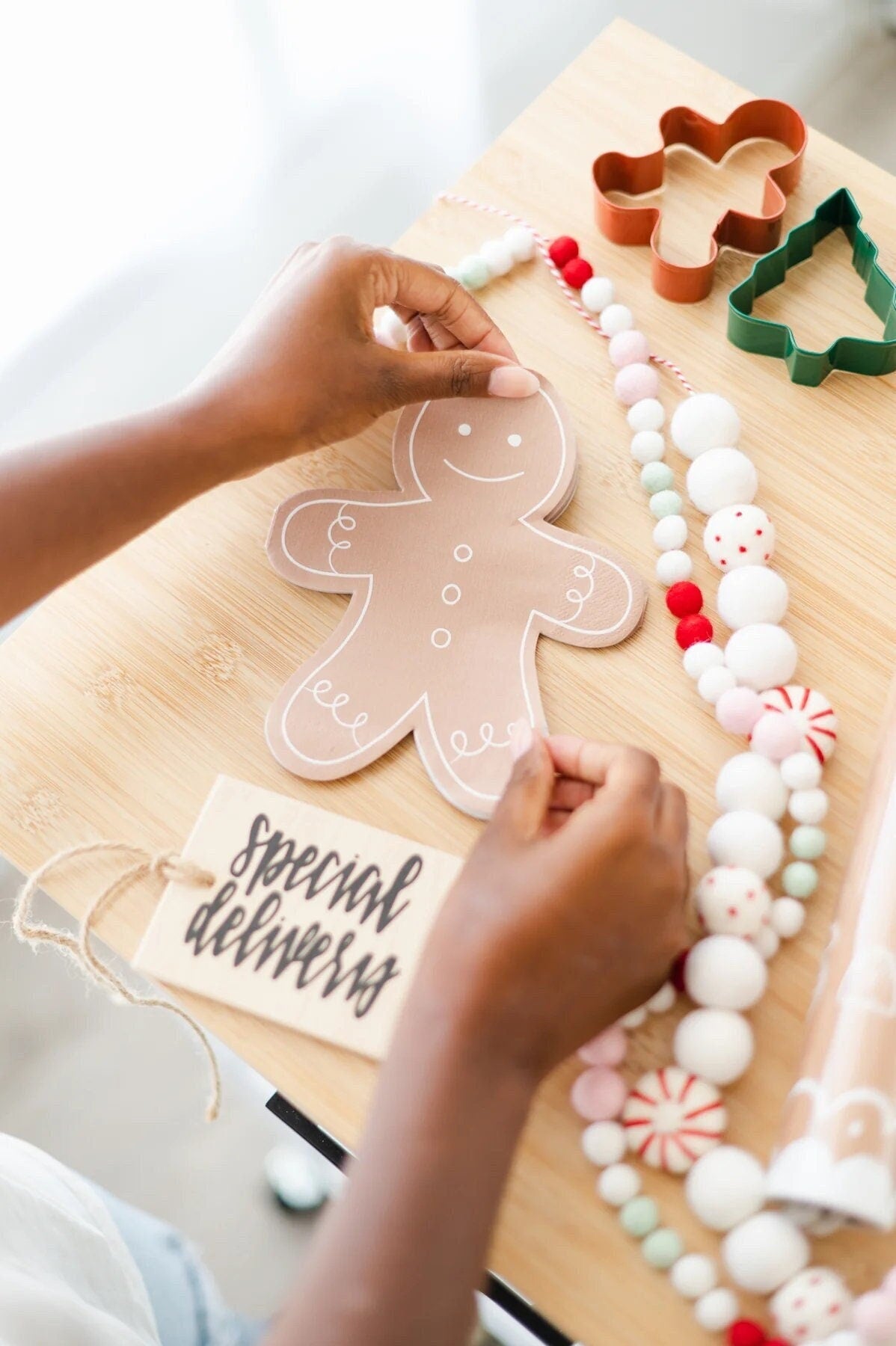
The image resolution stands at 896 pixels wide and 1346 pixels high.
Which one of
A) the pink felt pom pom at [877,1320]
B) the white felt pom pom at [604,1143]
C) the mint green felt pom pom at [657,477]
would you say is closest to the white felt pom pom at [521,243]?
the mint green felt pom pom at [657,477]

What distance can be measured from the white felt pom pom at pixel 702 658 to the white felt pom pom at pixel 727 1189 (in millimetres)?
294

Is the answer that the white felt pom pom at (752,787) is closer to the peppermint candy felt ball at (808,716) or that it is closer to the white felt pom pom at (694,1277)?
the peppermint candy felt ball at (808,716)

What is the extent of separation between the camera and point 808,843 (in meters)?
0.69

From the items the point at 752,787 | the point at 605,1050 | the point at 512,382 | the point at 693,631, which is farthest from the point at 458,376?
the point at 605,1050

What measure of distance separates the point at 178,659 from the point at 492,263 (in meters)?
0.40

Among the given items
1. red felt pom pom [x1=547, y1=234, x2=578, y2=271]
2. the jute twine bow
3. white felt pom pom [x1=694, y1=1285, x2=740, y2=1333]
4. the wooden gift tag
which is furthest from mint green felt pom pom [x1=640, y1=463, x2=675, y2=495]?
white felt pom pom [x1=694, y1=1285, x2=740, y2=1333]

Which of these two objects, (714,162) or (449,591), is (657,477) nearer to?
(449,591)

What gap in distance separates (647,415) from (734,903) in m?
0.36

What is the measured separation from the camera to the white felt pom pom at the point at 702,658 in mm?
743

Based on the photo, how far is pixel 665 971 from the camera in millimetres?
631

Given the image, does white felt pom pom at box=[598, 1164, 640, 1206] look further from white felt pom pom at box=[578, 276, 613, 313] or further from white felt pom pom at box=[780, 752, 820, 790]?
white felt pom pom at box=[578, 276, 613, 313]

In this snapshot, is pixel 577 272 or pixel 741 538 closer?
pixel 741 538

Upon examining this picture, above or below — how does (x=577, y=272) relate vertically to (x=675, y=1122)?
above

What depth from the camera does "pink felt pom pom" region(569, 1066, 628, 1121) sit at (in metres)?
0.63
